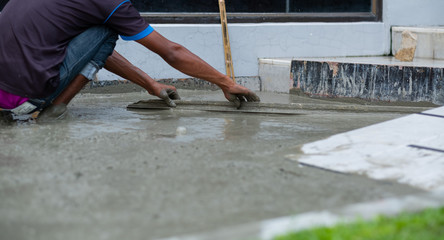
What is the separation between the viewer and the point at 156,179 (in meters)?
2.13

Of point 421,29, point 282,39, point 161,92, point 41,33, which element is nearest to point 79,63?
point 41,33

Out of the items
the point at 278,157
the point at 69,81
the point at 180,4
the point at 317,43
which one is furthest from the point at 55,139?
the point at 317,43

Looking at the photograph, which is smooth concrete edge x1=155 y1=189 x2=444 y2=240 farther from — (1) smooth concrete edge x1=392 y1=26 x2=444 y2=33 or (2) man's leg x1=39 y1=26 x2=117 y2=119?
(1) smooth concrete edge x1=392 y1=26 x2=444 y2=33

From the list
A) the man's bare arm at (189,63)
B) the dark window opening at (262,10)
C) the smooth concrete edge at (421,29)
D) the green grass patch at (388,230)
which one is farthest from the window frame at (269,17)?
the green grass patch at (388,230)

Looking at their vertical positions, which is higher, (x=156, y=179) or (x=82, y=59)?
(x=82, y=59)

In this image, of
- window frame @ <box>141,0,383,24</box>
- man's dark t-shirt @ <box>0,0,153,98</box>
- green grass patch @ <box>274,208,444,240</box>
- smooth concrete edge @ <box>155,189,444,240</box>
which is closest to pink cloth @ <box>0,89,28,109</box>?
man's dark t-shirt @ <box>0,0,153,98</box>

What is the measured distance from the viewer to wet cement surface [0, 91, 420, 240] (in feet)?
5.56

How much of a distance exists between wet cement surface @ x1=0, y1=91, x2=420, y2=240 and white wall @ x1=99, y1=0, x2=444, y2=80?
1.56m

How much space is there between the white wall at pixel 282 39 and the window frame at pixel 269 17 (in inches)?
3.5

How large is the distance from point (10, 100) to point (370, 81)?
8.23 feet

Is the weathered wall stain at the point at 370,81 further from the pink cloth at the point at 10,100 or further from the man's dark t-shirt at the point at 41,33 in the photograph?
the pink cloth at the point at 10,100

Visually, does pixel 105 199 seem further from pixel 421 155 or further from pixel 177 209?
pixel 421 155

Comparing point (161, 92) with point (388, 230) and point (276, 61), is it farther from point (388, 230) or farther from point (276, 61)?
point (388, 230)

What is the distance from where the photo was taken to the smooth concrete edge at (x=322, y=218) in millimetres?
1470
